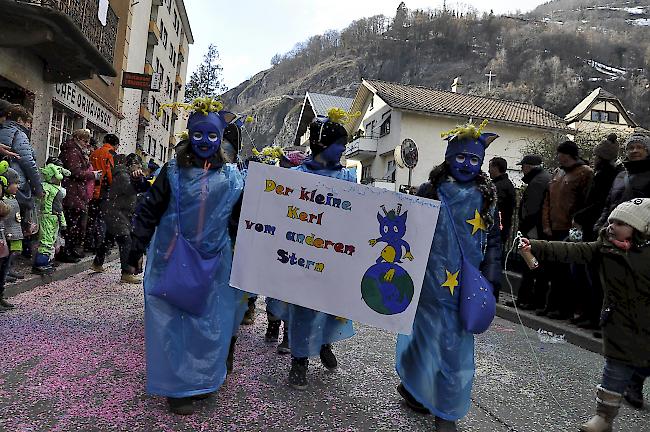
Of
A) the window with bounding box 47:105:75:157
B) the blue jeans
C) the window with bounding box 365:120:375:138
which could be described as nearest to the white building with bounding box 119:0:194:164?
the window with bounding box 47:105:75:157

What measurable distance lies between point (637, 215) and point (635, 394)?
61.7 inches

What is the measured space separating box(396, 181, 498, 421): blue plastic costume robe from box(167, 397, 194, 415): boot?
137 centimetres

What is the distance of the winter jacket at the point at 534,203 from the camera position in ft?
23.8

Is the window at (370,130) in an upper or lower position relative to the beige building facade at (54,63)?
upper

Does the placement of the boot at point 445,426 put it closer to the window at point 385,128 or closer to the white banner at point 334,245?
the white banner at point 334,245

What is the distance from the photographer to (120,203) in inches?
294

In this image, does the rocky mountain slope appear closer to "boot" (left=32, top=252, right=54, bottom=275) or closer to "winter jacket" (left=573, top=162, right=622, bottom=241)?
"boot" (left=32, top=252, right=54, bottom=275)

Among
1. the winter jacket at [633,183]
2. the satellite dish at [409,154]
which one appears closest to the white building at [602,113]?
the satellite dish at [409,154]

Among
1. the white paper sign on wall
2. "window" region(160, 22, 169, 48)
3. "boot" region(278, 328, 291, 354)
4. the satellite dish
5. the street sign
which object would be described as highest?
"window" region(160, 22, 169, 48)

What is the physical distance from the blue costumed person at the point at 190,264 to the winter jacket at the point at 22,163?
304 cm

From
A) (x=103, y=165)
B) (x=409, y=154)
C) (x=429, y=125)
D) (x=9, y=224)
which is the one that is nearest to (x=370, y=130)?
(x=429, y=125)

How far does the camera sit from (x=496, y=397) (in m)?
3.96

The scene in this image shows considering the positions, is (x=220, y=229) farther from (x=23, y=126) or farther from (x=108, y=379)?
(x=23, y=126)

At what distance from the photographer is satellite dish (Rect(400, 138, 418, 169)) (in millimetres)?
16961
